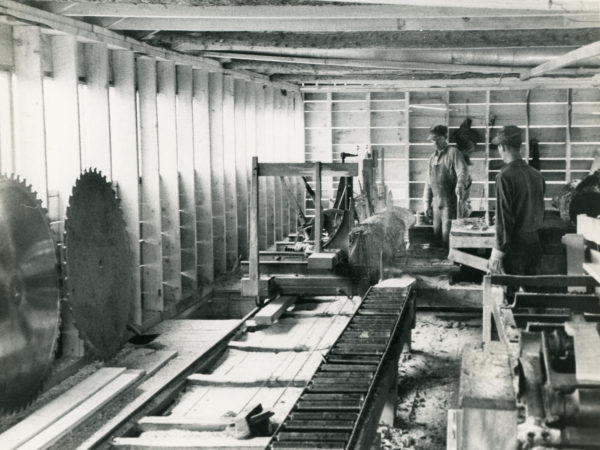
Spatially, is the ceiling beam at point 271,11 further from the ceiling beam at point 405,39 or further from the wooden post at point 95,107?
the ceiling beam at point 405,39

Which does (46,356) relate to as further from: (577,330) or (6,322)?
(577,330)

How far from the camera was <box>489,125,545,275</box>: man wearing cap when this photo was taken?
20.2 feet

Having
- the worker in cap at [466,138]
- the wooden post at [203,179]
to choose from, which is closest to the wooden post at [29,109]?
the wooden post at [203,179]

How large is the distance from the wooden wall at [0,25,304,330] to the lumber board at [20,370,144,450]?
136 centimetres

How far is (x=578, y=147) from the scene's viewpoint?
15859mm

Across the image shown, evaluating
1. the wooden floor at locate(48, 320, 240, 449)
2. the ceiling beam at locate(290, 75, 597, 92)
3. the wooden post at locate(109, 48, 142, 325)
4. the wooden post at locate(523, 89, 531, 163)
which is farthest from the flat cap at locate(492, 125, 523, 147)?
the wooden post at locate(523, 89, 531, 163)

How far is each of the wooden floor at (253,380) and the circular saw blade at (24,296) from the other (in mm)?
879

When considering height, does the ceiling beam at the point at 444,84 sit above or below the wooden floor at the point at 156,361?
above

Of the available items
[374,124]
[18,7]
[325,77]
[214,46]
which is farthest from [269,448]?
[374,124]

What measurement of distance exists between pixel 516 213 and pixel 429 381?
1676mm

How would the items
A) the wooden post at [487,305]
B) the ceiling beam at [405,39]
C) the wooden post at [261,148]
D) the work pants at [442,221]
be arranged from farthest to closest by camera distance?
the wooden post at [261,148]
the work pants at [442,221]
the ceiling beam at [405,39]
the wooden post at [487,305]

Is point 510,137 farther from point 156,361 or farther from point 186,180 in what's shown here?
point 186,180

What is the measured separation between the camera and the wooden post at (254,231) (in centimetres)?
752

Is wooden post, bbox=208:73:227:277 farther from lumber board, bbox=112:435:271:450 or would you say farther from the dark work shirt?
lumber board, bbox=112:435:271:450
